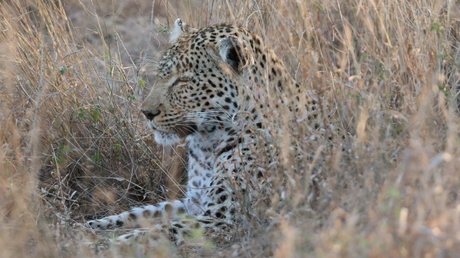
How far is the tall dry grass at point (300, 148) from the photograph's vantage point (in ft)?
9.80

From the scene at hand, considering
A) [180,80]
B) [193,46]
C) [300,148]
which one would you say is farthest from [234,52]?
[300,148]

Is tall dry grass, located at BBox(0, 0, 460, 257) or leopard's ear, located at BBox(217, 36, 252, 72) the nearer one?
tall dry grass, located at BBox(0, 0, 460, 257)

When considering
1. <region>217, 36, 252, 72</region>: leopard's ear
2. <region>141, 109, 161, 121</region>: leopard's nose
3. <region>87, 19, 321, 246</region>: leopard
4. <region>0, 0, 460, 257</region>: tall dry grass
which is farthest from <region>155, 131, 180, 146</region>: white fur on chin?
<region>217, 36, 252, 72</region>: leopard's ear

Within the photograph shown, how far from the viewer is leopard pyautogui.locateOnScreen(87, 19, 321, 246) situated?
479cm

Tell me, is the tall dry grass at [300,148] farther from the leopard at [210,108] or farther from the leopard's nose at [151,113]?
the leopard's nose at [151,113]

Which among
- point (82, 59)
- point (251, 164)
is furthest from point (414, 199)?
point (82, 59)

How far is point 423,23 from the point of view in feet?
17.7

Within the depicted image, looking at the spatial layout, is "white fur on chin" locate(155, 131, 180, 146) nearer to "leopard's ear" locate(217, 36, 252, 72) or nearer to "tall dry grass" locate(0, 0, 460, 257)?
"tall dry grass" locate(0, 0, 460, 257)

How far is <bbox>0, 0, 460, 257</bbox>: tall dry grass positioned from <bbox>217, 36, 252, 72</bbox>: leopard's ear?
1.46 feet

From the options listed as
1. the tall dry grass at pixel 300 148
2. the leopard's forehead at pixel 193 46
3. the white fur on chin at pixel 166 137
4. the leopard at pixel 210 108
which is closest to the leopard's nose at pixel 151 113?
the leopard at pixel 210 108

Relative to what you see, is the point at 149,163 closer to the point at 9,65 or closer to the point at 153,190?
the point at 153,190

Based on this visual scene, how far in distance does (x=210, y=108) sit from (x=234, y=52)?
491 millimetres

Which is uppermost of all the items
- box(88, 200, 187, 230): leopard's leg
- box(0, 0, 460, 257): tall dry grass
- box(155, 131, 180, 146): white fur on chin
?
box(0, 0, 460, 257): tall dry grass

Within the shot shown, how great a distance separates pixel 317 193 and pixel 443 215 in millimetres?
1075
